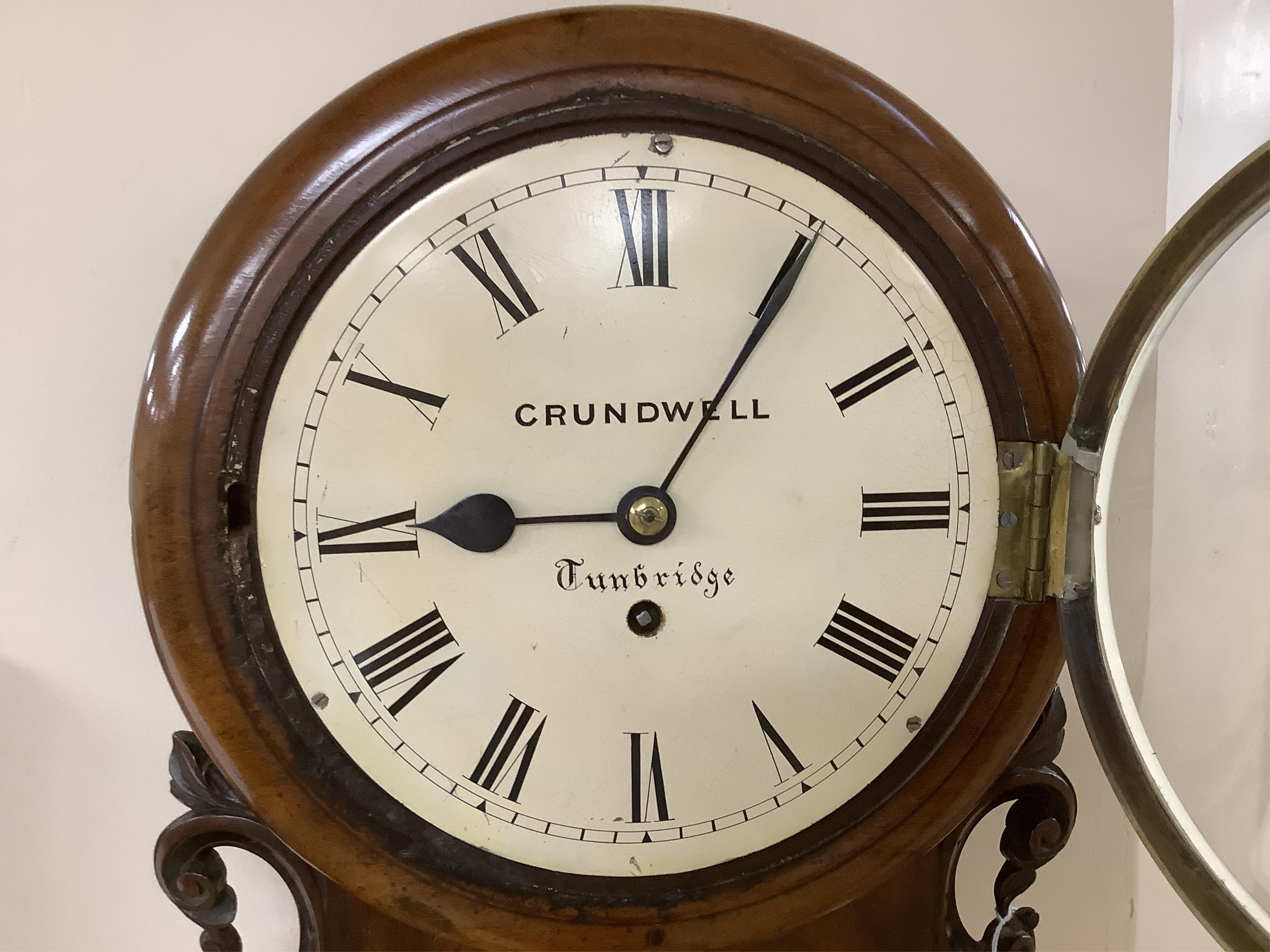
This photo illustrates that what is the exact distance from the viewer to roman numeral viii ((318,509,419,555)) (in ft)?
1.76

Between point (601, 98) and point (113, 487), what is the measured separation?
0.52 m

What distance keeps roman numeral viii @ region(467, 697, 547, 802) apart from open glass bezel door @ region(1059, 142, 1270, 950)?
344 mm

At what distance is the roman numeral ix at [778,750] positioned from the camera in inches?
22.7

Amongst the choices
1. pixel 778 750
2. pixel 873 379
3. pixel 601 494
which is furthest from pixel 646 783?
pixel 873 379

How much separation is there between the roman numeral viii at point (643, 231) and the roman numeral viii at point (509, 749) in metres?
0.28

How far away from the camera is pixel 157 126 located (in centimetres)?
71

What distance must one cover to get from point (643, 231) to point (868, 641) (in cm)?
30

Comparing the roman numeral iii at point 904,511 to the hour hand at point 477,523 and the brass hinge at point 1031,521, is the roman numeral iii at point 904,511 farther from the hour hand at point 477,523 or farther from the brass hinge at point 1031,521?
the hour hand at point 477,523

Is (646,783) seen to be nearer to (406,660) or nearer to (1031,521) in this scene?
(406,660)

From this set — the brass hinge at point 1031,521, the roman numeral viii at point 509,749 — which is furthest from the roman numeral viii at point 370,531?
the brass hinge at point 1031,521

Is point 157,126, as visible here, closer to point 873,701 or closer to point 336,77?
point 336,77

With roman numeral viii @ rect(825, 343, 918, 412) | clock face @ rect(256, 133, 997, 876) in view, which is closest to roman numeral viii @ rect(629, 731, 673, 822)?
clock face @ rect(256, 133, 997, 876)

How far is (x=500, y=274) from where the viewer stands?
0.53 metres

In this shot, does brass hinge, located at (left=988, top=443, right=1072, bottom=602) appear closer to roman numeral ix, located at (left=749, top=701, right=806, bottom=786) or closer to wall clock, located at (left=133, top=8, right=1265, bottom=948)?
wall clock, located at (left=133, top=8, right=1265, bottom=948)
